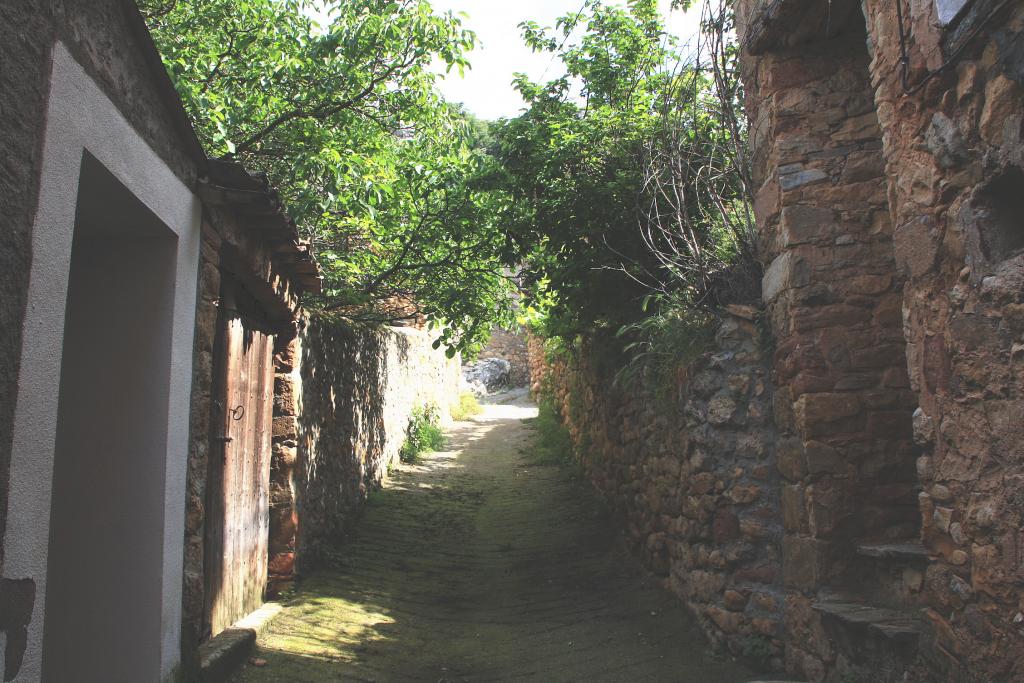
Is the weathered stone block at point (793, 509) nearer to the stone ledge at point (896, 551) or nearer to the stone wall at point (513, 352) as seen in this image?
the stone ledge at point (896, 551)

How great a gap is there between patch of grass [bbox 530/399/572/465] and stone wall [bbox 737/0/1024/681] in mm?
5343

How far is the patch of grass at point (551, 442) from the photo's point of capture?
898 centimetres

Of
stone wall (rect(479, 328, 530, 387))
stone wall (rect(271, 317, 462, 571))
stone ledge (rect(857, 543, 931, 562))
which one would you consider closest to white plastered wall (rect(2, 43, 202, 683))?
stone wall (rect(271, 317, 462, 571))

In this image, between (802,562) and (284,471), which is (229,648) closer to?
(284,471)

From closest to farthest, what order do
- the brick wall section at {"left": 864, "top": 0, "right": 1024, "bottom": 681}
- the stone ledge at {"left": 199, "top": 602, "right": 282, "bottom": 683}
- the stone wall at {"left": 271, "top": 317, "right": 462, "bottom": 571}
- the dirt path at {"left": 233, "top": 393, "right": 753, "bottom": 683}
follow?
the brick wall section at {"left": 864, "top": 0, "right": 1024, "bottom": 681} < the stone ledge at {"left": 199, "top": 602, "right": 282, "bottom": 683} < the dirt path at {"left": 233, "top": 393, "right": 753, "bottom": 683} < the stone wall at {"left": 271, "top": 317, "right": 462, "bottom": 571}

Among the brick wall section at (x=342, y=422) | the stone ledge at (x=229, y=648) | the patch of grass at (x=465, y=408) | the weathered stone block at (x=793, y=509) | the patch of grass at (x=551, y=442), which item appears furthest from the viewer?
the patch of grass at (x=465, y=408)

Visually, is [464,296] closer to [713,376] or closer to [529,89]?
[529,89]

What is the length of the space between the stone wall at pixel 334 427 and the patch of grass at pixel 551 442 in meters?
1.91

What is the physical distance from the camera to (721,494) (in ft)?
13.1

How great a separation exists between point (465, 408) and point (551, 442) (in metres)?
5.96

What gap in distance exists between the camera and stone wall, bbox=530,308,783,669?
12.3 feet

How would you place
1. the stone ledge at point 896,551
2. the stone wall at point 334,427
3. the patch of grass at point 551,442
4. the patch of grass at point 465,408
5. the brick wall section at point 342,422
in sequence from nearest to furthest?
the stone ledge at point 896,551 < the stone wall at point 334,427 < the brick wall section at point 342,422 < the patch of grass at point 551,442 < the patch of grass at point 465,408

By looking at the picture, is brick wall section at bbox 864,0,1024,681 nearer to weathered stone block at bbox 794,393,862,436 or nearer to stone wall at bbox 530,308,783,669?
weathered stone block at bbox 794,393,862,436

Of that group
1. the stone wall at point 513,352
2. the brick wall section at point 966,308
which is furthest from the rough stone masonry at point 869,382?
the stone wall at point 513,352
